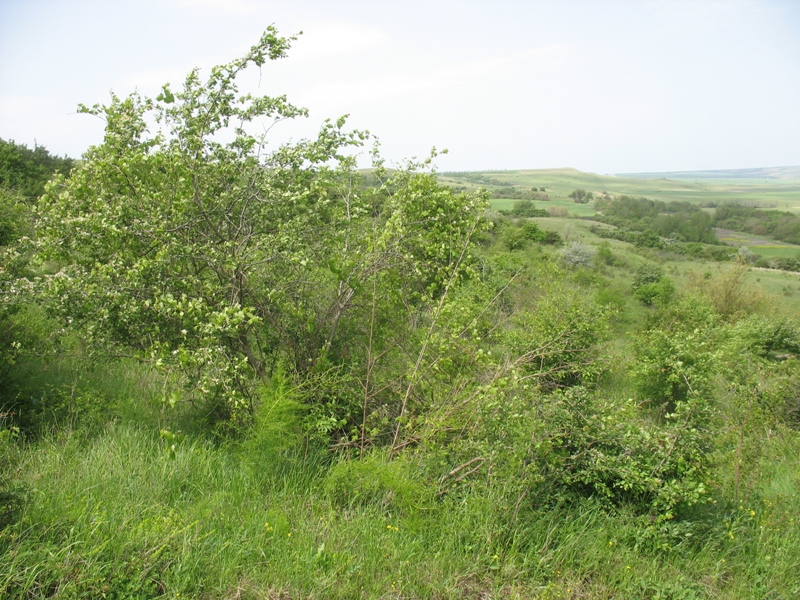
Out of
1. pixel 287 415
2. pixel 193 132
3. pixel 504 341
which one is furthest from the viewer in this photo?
pixel 504 341

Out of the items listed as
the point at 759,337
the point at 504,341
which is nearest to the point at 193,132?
the point at 504,341

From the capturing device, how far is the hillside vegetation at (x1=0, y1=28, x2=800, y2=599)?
321 cm

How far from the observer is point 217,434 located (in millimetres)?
4695

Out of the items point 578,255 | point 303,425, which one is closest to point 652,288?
point 578,255

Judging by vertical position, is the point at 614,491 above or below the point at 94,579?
below

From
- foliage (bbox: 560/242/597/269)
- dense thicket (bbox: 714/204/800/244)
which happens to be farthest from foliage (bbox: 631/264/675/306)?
dense thicket (bbox: 714/204/800/244)

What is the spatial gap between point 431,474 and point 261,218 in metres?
2.92

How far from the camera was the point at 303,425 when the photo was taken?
4.48m

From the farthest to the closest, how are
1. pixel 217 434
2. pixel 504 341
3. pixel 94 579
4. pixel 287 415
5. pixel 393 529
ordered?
pixel 504 341
pixel 217 434
pixel 287 415
pixel 393 529
pixel 94 579

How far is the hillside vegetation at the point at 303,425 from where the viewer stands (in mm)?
3207

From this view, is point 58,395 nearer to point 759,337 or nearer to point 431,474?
point 431,474

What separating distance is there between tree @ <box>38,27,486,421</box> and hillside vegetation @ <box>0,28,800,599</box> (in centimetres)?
3

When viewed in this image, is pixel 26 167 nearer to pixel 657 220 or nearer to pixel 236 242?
pixel 236 242

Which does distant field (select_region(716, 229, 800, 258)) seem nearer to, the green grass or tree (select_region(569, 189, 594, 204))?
tree (select_region(569, 189, 594, 204))
